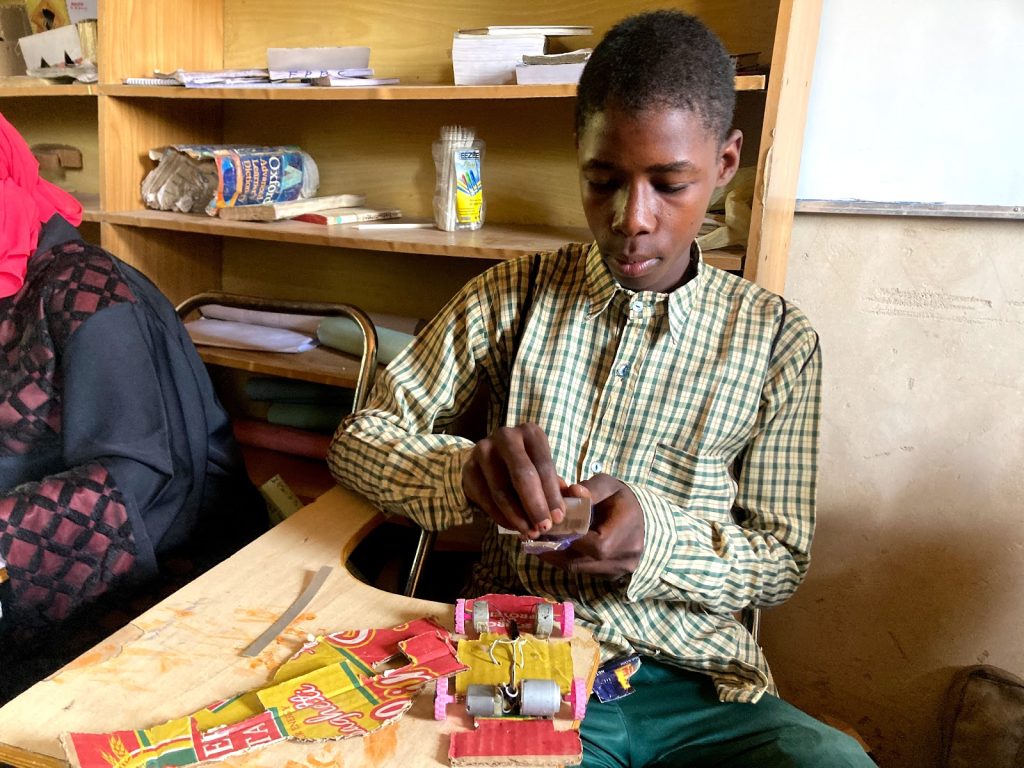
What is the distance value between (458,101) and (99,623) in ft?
4.62

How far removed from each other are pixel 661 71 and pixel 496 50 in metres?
0.69

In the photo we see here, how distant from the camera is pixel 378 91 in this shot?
72.1 inches

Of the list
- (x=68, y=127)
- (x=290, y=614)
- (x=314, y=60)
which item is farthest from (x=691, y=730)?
(x=68, y=127)

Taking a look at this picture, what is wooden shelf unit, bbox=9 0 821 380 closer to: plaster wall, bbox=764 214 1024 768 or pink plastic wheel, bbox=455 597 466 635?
plaster wall, bbox=764 214 1024 768

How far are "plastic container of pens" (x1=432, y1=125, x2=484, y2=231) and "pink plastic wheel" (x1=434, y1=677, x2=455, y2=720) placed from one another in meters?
1.25

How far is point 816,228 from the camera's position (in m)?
1.79

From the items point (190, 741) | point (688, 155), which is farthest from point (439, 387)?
point (190, 741)

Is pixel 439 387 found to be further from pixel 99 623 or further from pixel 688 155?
pixel 99 623

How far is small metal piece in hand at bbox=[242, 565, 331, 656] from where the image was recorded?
3.40 feet

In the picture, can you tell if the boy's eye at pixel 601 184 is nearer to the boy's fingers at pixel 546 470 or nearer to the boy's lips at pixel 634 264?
the boy's lips at pixel 634 264

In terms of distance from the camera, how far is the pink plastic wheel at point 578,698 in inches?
36.8

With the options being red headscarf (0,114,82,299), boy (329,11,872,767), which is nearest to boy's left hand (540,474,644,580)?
boy (329,11,872,767)

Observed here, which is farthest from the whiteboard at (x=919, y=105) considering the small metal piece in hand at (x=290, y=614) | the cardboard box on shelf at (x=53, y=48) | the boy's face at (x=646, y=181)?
the cardboard box on shelf at (x=53, y=48)

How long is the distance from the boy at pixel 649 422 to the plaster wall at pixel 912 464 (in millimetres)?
518
